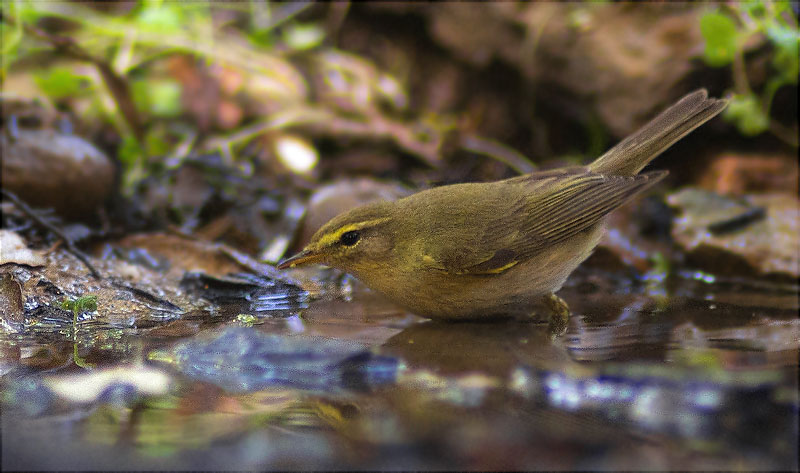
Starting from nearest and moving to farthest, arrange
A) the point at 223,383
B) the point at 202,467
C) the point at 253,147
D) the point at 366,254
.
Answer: the point at 202,467, the point at 223,383, the point at 366,254, the point at 253,147

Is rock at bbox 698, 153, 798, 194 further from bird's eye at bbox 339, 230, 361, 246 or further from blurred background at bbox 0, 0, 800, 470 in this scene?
bird's eye at bbox 339, 230, 361, 246

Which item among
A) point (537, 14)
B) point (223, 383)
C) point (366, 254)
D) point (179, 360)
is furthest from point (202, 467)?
point (537, 14)

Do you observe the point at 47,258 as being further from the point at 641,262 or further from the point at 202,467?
the point at 641,262

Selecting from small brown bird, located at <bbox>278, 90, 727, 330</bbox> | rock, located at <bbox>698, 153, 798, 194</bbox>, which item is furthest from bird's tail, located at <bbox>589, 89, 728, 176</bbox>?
rock, located at <bbox>698, 153, 798, 194</bbox>

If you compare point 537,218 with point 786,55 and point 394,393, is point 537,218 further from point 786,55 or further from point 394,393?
point 786,55

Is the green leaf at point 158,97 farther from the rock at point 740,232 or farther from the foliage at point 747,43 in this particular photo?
the foliage at point 747,43

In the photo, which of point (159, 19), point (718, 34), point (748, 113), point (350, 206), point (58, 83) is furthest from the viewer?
point (159, 19)

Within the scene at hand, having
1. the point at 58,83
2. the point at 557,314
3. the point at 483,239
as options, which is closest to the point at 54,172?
the point at 58,83
